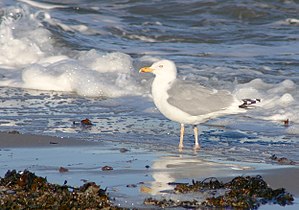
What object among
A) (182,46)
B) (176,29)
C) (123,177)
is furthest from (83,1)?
(123,177)

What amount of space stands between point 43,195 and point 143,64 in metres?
7.29

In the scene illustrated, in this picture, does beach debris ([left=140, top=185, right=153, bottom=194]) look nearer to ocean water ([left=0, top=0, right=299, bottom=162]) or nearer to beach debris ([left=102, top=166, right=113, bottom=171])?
beach debris ([left=102, top=166, right=113, bottom=171])

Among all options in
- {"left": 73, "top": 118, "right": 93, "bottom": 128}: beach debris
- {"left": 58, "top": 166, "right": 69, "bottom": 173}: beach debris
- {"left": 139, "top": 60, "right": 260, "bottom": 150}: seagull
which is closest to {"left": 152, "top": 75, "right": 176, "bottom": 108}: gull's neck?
{"left": 139, "top": 60, "right": 260, "bottom": 150}: seagull

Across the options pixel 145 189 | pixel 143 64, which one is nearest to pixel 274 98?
pixel 143 64

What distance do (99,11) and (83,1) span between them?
138 centimetres

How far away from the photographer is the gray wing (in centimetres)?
736

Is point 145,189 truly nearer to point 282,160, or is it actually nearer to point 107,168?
point 107,168

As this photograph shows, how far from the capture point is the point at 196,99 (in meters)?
7.42

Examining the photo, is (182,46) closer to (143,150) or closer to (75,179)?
(143,150)

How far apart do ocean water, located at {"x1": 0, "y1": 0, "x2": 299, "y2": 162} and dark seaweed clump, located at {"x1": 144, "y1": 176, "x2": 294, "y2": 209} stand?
129 cm

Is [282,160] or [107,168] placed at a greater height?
[282,160]

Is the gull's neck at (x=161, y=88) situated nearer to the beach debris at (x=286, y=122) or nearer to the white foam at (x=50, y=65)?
the beach debris at (x=286, y=122)

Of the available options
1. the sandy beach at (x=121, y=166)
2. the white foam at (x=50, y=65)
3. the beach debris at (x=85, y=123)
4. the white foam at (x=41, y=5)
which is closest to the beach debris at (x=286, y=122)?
the sandy beach at (x=121, y=166)

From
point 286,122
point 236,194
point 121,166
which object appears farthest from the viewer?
point 286,122
